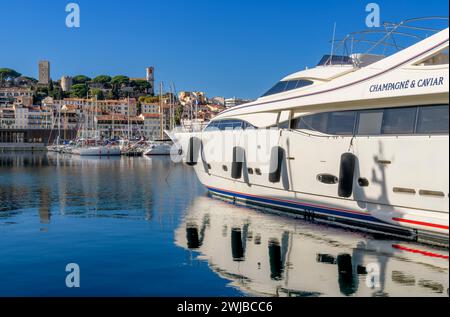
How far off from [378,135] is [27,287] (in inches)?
402

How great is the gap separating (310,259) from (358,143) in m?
4.24

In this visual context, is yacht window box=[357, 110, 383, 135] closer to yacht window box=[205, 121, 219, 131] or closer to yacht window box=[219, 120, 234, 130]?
yacht window box=[219, 120, 234, 130]

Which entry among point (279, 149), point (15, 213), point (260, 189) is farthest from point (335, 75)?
point (15, 213)

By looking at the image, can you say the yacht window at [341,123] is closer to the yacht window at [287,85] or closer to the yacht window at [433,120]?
the yacht window at [287,85]

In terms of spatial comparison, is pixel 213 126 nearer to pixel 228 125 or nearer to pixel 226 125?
pixel 226 125

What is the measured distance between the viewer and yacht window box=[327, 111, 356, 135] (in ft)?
52.6

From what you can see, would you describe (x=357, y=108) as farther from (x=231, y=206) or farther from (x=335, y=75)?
(x=231, y=206)

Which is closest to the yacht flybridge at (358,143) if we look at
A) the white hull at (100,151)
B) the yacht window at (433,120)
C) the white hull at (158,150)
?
the yacht window at (433,120)

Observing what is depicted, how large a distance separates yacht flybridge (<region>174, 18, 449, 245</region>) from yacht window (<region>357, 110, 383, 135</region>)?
0.03 meters

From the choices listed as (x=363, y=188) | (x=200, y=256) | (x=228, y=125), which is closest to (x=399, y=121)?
(x=363, y=188)

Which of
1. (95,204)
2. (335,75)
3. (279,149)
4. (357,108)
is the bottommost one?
(95,204)

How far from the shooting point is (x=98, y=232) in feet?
54.4
